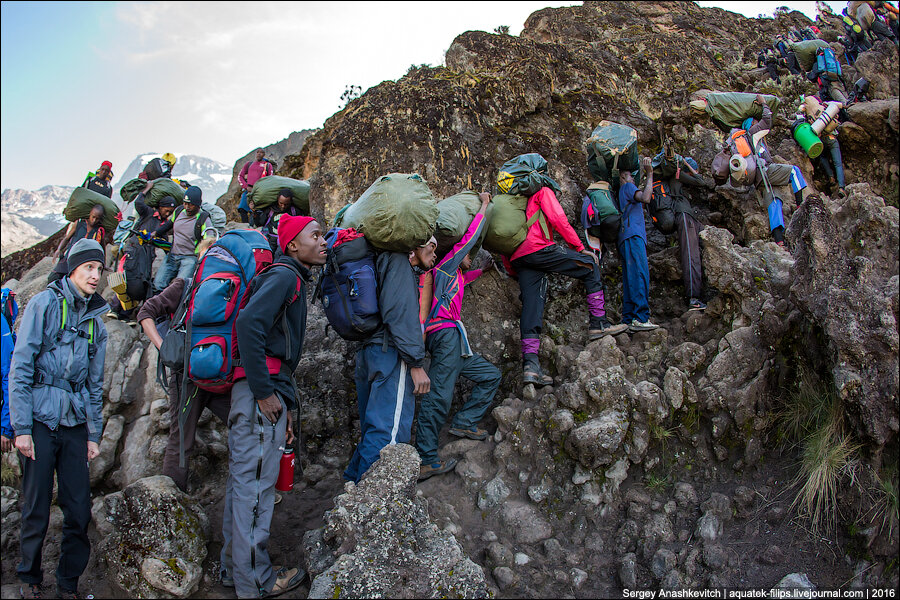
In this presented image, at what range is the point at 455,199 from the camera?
6719mm

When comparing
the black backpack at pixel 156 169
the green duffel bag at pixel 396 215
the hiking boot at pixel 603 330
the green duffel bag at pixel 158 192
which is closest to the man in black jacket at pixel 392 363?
the green duffel bag at pixel 396 215

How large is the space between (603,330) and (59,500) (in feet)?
20.2

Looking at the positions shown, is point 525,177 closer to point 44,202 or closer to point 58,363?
point 58,363

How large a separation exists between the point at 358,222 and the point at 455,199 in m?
1.71

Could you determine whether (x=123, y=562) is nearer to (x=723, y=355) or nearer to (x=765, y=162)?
(x=723, y=355)

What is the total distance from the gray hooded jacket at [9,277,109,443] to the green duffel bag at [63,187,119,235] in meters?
6.45

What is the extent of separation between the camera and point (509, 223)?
6.68 m

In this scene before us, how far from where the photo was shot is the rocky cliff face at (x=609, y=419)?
174 inches

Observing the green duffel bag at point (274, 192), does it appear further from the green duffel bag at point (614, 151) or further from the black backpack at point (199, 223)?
the green duffel bag at point (614, 151)

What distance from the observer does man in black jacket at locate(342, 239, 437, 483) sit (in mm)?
5281

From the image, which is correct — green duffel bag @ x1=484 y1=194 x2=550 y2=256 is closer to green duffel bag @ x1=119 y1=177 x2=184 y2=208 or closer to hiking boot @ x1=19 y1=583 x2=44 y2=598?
hiking boot @ x1=19 y1=583 x2=44 y2=598

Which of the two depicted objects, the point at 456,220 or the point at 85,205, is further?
the point at 85,205

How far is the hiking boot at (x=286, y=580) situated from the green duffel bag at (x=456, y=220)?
3653mm

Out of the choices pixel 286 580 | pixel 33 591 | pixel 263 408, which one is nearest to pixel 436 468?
pixel 286 580
